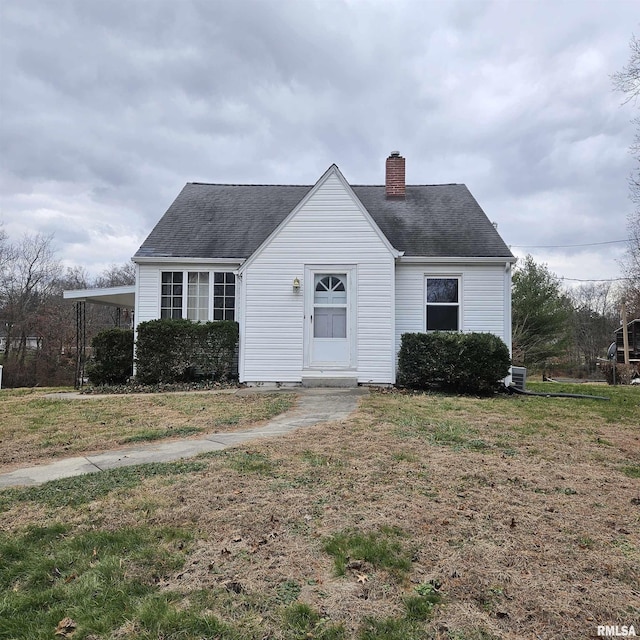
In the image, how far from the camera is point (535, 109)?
1523 centimetres

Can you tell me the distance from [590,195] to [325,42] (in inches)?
654

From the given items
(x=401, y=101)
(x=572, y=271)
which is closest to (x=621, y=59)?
(x=401, y=101)

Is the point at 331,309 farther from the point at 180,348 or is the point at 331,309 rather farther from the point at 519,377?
the point at 519,377

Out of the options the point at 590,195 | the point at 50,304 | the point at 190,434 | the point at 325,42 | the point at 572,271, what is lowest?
the point at 190,434

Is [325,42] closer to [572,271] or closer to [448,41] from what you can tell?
[448,41]

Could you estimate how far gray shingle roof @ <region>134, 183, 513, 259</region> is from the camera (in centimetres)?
1231

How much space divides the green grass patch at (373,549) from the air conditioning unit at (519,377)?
9930mm

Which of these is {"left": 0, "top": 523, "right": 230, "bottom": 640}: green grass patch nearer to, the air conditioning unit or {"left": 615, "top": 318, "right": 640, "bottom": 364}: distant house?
the air conditioning unit

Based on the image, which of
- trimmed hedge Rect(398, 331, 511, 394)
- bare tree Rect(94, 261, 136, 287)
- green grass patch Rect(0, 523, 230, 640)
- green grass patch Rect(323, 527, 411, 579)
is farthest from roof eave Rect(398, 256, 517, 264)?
bare tree Rect(94, 261, 136, 287)

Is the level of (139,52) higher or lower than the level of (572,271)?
higher

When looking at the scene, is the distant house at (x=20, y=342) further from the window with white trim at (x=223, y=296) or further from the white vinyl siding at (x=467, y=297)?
the white vinyl siding at (x=467, y=297)

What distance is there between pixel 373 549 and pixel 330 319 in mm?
8604

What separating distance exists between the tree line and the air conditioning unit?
21858mm

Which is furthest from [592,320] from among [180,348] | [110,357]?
[110,357]
